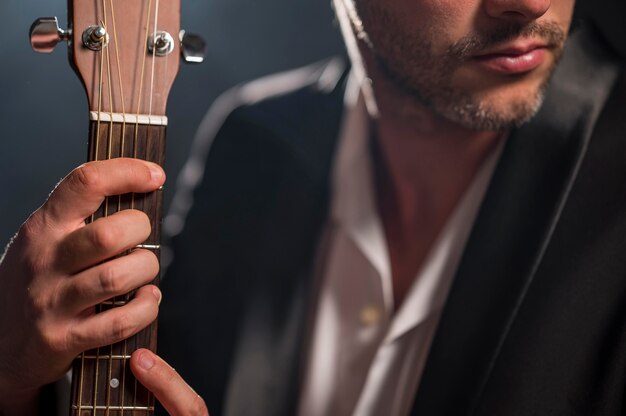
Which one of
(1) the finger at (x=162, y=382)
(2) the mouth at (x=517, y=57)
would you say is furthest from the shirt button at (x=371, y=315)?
(2) the mouth at (x=517, y=57)

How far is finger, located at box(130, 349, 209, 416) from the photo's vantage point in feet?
3.49

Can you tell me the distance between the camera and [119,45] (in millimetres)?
1072

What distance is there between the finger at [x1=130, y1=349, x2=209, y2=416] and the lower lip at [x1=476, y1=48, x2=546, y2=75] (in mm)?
619

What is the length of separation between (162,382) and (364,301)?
33 centimetres

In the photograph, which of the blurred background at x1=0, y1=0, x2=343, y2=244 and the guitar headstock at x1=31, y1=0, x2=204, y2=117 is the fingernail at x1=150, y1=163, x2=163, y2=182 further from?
the blurred background at x1=0, y1=0, x2=343, y2=244

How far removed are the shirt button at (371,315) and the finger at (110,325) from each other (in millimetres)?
334

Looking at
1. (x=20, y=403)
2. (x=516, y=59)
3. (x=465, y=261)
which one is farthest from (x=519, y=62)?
(x=20, y=403)

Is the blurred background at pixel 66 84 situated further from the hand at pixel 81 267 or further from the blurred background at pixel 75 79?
the hand at pixel 81 267

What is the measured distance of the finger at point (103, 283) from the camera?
99 centimetres

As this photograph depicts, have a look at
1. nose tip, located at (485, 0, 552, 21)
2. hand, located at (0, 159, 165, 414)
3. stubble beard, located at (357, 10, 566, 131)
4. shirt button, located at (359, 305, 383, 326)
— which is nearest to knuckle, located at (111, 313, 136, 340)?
hand, located at (0, 159, 165, 414)

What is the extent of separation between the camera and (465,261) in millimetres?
1159

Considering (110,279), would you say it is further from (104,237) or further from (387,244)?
(387,244)

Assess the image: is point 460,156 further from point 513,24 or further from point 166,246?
point 166,246

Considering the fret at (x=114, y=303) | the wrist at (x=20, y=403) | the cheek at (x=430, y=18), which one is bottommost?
the wrist at (x=20, y=403)
